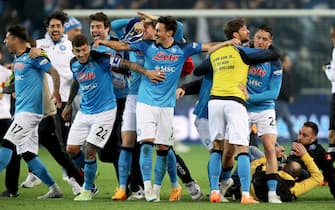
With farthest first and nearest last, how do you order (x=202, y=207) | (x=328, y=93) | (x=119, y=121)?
(x=328, y=93) → (x=119, y=121) → (x=202, y=207)

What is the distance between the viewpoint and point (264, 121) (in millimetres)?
14102

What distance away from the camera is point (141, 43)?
550 inches

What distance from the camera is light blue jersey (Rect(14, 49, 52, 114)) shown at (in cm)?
1439

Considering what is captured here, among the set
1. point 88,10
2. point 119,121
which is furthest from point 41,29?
point 119,121

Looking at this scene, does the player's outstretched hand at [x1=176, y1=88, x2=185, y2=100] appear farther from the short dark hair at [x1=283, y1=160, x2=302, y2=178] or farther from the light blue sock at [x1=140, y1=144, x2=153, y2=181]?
the short dark hair at [x1=283, y1=160, x2=302, y2=178]

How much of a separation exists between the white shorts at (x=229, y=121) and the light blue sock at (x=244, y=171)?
0.56ft

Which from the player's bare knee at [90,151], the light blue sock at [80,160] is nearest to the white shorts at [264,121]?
the player's bare knee at [90,151]

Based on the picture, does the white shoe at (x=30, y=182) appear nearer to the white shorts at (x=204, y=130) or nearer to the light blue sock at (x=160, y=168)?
the white shorts at (x=204, y=130)

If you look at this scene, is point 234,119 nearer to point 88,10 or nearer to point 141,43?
point 141,43

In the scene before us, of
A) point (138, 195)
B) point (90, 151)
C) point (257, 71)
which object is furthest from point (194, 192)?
point (257, 71)

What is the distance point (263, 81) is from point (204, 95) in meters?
0.84

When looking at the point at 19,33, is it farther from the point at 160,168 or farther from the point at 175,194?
the point at 175,194

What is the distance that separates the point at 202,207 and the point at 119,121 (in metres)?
2.51

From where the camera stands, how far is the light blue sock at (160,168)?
548 inches
